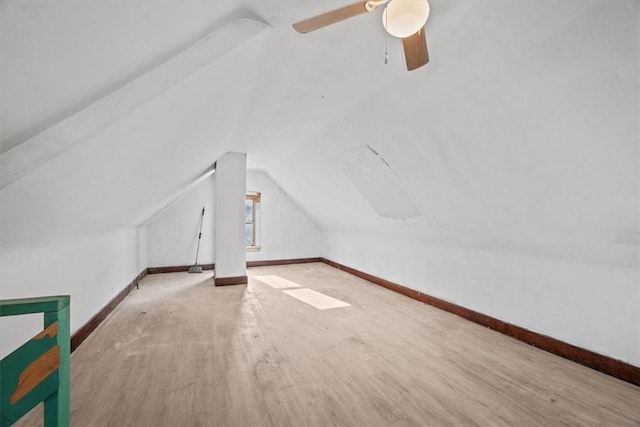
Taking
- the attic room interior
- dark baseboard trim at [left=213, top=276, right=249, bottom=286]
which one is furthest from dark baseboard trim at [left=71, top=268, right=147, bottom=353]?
dark baseboard trim at [left=213, top=276, right=249, bottom=286]

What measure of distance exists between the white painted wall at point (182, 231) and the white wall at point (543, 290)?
13.4ft

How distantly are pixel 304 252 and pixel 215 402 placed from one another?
5310 mm

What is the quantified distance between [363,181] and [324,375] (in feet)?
7.83

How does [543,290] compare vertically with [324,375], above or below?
above

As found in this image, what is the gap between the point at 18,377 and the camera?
0.63m

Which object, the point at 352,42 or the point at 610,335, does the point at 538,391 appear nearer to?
the point at 610,335

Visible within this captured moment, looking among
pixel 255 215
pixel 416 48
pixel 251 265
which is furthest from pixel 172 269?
pixel 416 48

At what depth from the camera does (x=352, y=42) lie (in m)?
1.94

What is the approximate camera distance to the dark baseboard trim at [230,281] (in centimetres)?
471

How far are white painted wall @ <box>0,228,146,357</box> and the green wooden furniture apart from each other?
1293mm

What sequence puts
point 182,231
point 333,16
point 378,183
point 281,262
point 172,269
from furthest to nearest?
1. point 281,262
2. point 182,231
3. point 172,269
4. point 378,183
5. point 333,16

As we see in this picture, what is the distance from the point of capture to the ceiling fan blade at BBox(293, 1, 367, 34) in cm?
132

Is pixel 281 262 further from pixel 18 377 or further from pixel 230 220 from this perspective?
pixel 18 377

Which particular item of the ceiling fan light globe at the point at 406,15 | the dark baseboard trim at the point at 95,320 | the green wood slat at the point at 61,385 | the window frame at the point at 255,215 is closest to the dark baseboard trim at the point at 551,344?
the ceiling fan light globe at the point at 406,15
